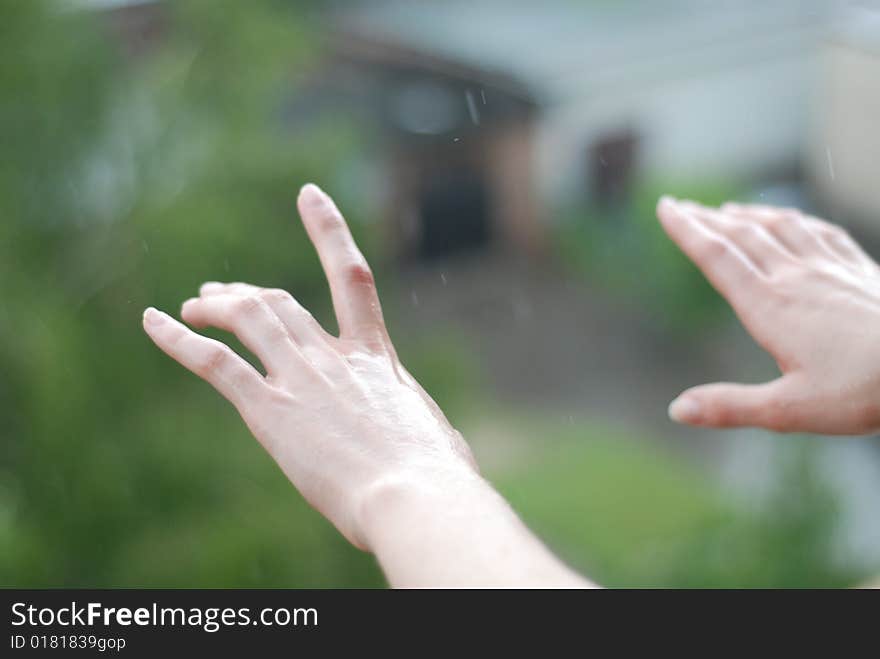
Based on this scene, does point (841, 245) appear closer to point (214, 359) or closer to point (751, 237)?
point (751, 237)

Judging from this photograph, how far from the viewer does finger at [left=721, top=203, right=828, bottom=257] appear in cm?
95

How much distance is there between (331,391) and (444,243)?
4930mm

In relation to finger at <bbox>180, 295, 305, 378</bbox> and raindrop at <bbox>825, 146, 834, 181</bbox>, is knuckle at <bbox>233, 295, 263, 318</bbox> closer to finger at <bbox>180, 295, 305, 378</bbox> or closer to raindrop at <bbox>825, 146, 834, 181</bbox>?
finger at <bbox>180, 295, 305, 378</bbox>

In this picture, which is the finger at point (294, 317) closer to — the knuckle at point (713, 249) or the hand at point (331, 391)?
the hand at point (331, 391)

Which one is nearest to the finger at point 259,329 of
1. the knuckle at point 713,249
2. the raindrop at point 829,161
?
the knuckle at point 713,249

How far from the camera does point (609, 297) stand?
18.9 ft

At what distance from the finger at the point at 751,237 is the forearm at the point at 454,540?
451 mm

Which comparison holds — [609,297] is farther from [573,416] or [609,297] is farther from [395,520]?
[395,520]

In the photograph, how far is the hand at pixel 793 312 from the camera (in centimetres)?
81

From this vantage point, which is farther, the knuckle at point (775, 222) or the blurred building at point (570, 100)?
the blurred building at point (570, 100)

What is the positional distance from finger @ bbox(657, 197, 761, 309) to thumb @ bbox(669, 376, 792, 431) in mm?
96

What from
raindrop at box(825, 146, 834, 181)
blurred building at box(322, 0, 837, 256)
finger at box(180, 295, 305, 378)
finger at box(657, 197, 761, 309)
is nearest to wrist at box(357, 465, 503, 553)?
finger at box(180, 295, 305, 378)

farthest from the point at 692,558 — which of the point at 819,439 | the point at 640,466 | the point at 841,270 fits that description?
the point at 841,270

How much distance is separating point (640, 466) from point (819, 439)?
3.48 feet
